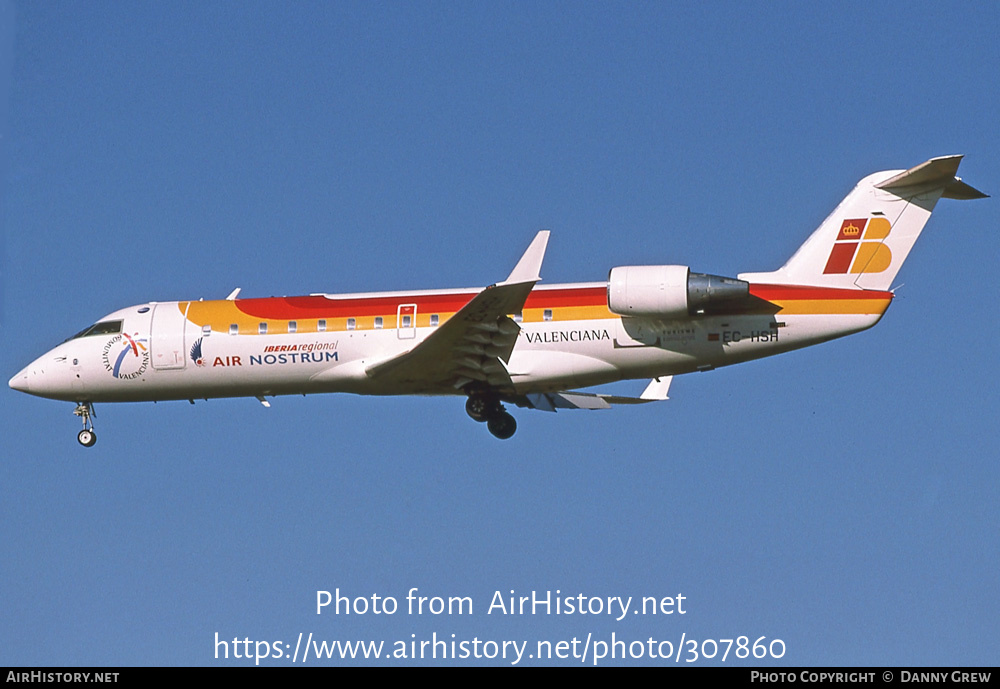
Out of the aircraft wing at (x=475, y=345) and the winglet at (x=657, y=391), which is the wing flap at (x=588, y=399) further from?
the aircraft wing at (x=475, y=345)

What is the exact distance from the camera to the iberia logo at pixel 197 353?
29.1 meters

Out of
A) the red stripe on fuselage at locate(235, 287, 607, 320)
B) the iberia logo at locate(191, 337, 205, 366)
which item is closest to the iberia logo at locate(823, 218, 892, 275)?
the red stripe on fuselage at locate(235, 287, 607, 320)

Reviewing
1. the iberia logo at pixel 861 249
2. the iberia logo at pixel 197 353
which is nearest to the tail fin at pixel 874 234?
the iberia logo at pixel 861 249

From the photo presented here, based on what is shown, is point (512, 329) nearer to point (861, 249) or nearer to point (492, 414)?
point (492, 414)

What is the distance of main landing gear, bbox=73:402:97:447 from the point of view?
30.4m

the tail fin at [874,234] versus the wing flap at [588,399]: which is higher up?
the tail fin at [874,234]

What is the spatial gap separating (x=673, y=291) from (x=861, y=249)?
3992 mm

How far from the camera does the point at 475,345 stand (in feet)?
88.9

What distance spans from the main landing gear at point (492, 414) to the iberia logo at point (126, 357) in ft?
23.2

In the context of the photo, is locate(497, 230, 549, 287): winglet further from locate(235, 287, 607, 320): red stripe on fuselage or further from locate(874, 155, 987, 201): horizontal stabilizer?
locate(874, 155, 987, 201): horizontal stabilizer
